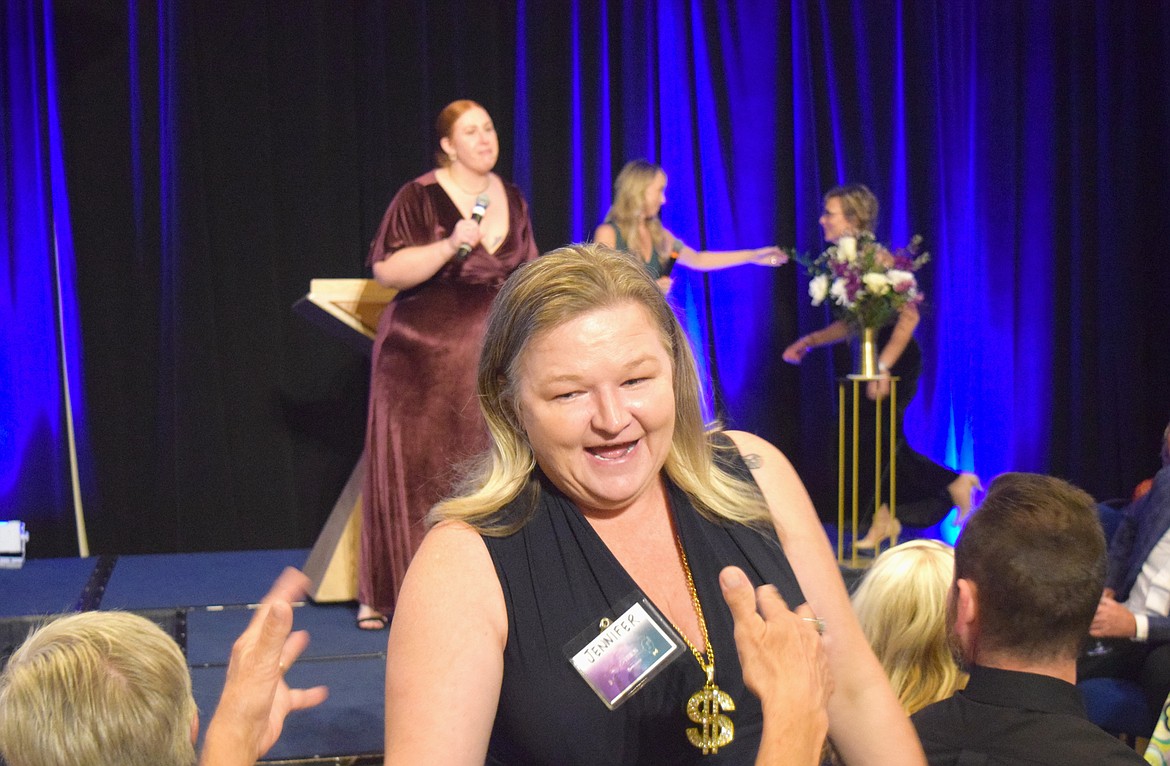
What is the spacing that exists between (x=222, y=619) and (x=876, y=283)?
114 inches

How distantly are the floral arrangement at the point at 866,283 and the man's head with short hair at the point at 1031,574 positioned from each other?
3.36 m

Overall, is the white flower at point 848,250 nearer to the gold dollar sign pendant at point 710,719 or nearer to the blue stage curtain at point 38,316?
the blue stage curtain at point 38,316

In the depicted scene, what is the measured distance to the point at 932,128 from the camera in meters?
6.55

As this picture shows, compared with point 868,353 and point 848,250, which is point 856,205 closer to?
point 848,250

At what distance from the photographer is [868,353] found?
534 centimetres

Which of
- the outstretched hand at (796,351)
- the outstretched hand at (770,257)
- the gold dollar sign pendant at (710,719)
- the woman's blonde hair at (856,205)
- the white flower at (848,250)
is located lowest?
the outstretched hand at (796,351)

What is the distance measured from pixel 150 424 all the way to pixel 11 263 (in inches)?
36.7

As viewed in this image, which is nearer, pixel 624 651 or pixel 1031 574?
pixel 624 651

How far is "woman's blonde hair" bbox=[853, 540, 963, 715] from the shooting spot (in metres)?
2.16

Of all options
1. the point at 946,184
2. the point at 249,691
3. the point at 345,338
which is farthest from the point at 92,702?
the point at 946,184

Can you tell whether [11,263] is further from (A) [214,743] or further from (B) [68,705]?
(A) [214,743]

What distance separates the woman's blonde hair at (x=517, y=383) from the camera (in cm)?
155

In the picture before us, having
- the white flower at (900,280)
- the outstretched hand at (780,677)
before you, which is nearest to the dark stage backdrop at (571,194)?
the white flower at (900,280)

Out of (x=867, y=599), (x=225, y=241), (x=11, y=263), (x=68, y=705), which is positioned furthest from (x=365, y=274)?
(x=68, y=705)
